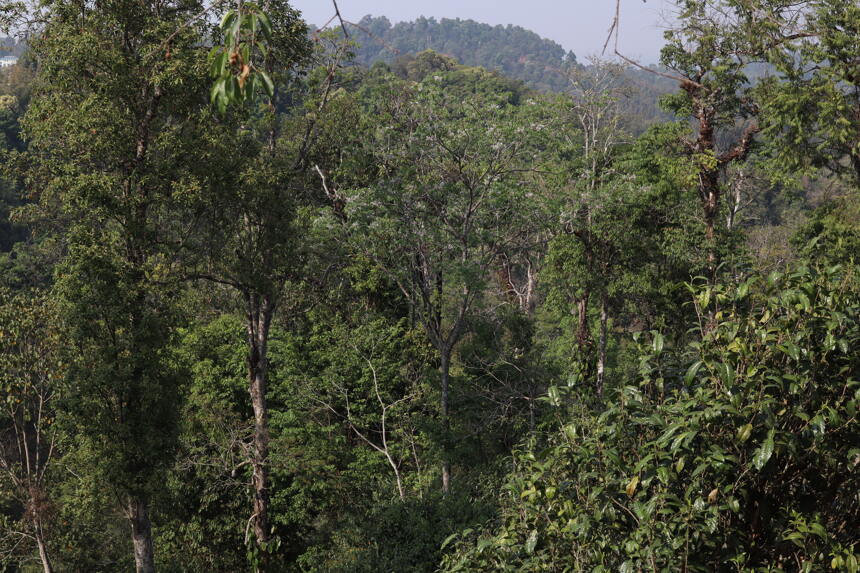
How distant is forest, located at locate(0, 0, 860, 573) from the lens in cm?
255

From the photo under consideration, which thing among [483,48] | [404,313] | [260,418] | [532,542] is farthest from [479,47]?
[532,542]

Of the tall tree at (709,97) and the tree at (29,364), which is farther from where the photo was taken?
the tall tree at (709,97)

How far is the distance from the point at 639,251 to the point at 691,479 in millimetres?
14176

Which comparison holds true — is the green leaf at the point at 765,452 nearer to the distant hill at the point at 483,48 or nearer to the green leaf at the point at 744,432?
the green leaf at the point at 744,432

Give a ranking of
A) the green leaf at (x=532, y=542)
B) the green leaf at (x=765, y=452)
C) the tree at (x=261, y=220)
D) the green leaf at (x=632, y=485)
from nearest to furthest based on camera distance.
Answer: the green leaf at (x=765, y=452) < the green leaf at (x=632, y=485) < the green leaf at (x=532, y=542) < the tree at (x=261, y=220)

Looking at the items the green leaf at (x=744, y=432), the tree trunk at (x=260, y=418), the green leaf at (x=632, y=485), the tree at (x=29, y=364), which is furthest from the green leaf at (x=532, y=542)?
the tree trunk at (x=260, y=418)

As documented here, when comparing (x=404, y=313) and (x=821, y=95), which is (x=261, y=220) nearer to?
(x=404, y=313)

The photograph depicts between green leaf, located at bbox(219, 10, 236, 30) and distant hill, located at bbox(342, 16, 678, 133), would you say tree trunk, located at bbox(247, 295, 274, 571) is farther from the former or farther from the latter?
distant hill, located at bbox(342, 16, 678, 133)

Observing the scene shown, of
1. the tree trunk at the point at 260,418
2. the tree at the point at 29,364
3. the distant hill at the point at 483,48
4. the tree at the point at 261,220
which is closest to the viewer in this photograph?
the tree at the point at 261,220

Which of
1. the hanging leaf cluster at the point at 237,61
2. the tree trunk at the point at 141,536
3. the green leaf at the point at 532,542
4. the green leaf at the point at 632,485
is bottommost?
the tree trunk at the point at 141,536

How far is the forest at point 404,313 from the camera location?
8.38 feet

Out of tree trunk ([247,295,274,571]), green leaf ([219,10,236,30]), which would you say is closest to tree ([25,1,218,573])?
tree trunk ([247,295,274,571])

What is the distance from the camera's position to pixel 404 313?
16953 mm

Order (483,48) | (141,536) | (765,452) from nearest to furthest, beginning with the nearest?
(765,452) → (141,536) → (483,48)
